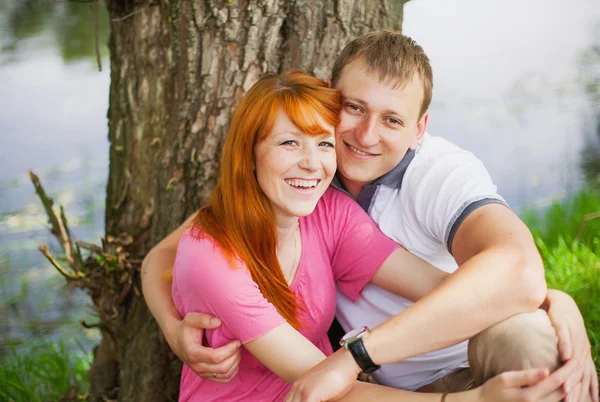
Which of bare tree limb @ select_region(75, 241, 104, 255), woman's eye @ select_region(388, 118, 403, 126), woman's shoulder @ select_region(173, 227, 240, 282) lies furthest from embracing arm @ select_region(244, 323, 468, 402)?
bare tree limb @ select_region(75, 241, 104, 255)

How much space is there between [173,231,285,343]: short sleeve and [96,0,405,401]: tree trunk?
0.78m

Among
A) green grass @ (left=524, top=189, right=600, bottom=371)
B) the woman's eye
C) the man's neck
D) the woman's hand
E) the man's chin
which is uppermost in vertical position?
the woman's eye

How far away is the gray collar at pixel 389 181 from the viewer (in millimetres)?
2166

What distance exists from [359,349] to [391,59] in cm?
90

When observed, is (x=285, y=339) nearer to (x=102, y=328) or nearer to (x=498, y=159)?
(x=102, y=328)

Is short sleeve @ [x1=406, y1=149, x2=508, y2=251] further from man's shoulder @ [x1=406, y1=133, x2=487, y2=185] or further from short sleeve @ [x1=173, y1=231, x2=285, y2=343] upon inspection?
short sleeve @ [x1=173, y1=231, x2=285, y2=343]

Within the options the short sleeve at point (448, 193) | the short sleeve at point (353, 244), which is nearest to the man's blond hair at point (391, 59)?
the short sleeve at point (448, 193)

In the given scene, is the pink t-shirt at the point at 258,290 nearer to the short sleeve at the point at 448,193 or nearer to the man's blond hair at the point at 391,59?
the short sleeve at the point at 448,193

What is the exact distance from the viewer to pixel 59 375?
3.51 metres

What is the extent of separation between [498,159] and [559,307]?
11.5 feet

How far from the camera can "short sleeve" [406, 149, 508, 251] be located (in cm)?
196

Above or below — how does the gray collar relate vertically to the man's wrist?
above

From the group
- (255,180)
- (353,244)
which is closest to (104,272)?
(255,180)

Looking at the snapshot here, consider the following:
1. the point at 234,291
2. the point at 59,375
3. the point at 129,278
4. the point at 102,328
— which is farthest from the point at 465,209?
the point at 59,375
